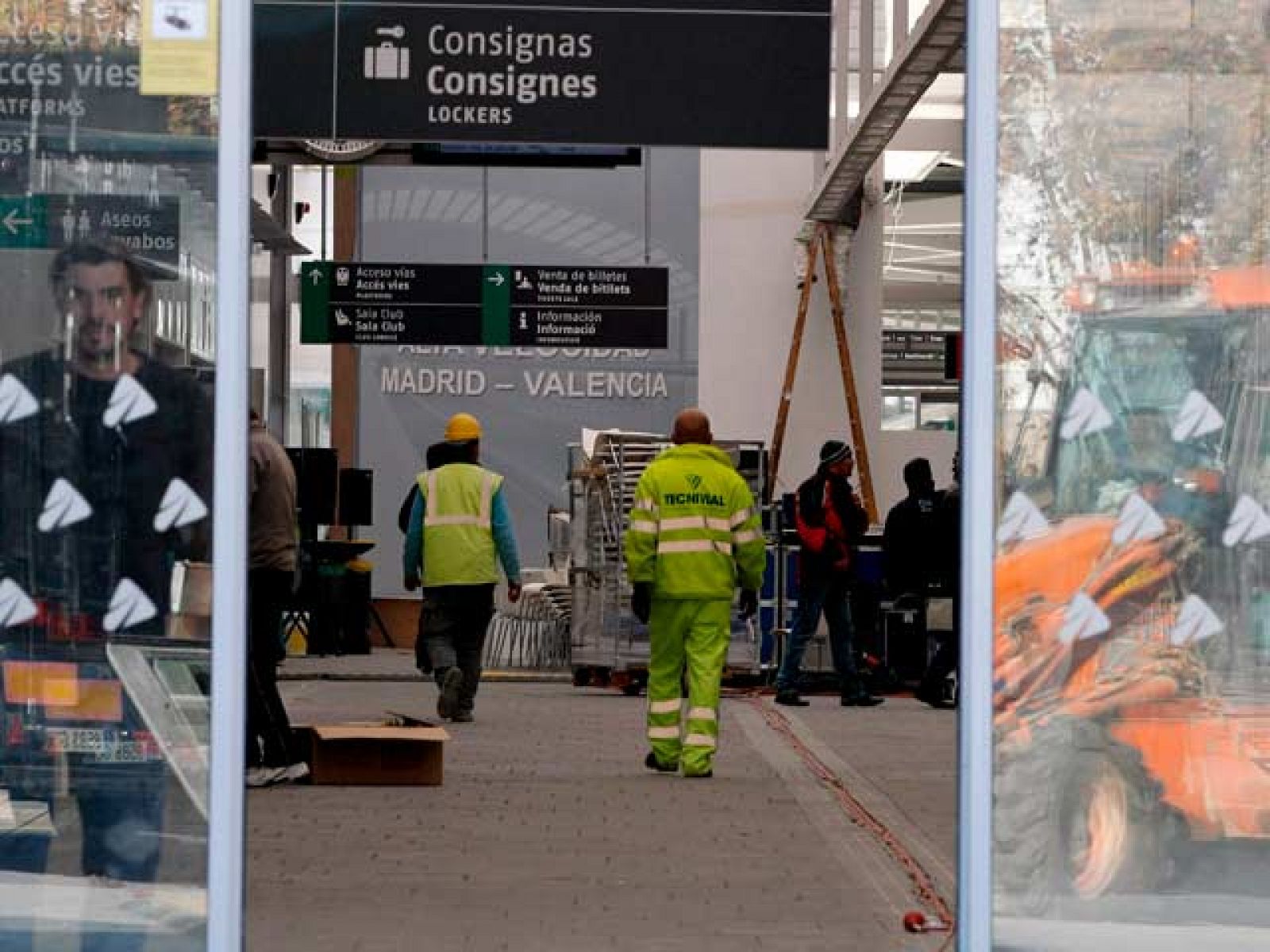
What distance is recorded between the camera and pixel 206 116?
20.1ft

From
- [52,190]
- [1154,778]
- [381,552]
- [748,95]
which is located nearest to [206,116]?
[52,190]

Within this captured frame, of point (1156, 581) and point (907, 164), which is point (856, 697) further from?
point (1156, 581)

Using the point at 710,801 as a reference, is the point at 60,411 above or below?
above

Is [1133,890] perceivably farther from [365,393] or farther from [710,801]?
[365,393]

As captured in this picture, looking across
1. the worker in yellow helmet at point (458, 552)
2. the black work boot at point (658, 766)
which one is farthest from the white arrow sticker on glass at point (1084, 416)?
the worker in yellow helmet at point (458, 552)

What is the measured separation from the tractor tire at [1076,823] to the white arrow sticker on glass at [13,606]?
88.5 inches

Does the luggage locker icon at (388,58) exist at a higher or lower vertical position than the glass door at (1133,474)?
higher

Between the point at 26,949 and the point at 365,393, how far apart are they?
2189 centimetres

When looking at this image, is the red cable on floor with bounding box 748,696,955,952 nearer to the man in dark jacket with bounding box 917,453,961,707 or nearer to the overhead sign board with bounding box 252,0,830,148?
the man in dark jacket with bounding box 917,453,961,707

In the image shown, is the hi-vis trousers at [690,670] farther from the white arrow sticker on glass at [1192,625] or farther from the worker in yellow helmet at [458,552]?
the white arrow sticker on glass at [1192,625]

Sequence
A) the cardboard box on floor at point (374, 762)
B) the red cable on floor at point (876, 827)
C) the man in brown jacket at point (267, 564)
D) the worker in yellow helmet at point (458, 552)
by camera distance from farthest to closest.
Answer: the worker in yellow helmet at point (458, 552) < the cardboard box on floor at point (374, 762) < the man in brown jacket at point (267, 564) < the red cable on floor at point (876, 827)

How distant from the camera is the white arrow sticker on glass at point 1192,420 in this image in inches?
250

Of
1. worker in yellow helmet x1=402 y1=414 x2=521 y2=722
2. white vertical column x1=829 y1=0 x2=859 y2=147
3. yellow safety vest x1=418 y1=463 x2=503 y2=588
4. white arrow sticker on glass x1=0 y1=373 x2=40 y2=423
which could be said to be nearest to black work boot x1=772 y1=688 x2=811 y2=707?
worker in yellow helmet x1=402 y1=414 x2=521 y2=722

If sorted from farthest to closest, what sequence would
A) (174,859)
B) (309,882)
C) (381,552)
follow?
(381,552), (309,882), (174,859)
